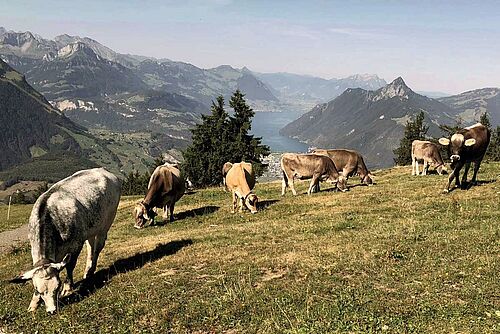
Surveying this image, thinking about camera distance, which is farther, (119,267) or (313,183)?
(313,183)

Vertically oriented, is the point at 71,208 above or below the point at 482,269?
above

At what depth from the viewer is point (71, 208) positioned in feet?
41.3

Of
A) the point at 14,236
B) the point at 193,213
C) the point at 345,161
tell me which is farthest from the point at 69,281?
the point at 14,236

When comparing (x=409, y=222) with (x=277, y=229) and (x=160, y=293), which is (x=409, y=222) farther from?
(x=160, y=293)

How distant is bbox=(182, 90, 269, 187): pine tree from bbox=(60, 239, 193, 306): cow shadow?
173 ft

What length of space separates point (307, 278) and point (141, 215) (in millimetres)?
15049

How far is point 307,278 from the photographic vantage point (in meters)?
11.4

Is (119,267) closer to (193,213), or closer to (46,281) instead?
(46,281)

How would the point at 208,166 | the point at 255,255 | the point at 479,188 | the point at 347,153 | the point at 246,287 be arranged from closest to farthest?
the point at 246,287 < the point at 255,255 < the point at 479,188 < the point at 347,153 < the point at 208,166

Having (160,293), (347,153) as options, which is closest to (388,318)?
(160,293)

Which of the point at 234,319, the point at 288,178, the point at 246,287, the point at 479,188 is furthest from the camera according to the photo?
the point at 288,178

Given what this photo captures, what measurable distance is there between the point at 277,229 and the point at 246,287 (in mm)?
7298

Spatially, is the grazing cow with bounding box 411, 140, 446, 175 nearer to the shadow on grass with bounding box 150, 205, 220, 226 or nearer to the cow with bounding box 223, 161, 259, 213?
the cow with bounding box 223, 161, 259, 213

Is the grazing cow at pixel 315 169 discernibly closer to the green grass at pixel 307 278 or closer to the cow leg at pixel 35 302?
the green grass at pixel 307 278
